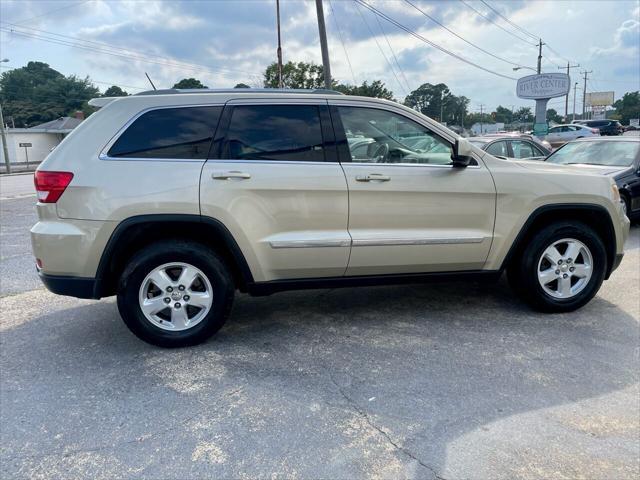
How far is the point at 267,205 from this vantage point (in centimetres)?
373

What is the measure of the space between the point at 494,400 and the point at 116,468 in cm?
220

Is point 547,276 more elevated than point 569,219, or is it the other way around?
point 569,219

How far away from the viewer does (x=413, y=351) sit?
12.2ft

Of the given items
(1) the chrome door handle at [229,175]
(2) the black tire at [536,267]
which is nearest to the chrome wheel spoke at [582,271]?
(2) the black tire at [536,267]

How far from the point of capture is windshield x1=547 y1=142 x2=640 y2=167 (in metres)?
8.35

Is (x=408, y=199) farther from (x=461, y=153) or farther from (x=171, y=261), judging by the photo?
(x=171, y=261)

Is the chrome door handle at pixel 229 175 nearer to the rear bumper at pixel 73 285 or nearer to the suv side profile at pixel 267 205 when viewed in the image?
the suv side profile at pixel 267 205

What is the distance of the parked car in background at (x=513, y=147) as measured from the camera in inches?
391

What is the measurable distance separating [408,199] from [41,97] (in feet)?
282

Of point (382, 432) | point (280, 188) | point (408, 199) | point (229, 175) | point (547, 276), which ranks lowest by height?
point (382, 432)

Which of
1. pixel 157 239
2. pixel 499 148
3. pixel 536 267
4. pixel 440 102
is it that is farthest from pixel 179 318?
pixel 440 102

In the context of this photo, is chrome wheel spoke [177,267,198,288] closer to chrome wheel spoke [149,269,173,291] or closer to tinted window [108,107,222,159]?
chrome wheel spoke [149,269,173,291]

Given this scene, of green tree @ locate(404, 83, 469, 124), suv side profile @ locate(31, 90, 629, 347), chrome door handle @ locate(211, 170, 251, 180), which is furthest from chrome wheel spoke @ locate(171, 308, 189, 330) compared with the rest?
green tree @ locate(404, 83, 469, 124)

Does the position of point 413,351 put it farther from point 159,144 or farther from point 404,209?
point 159,144
